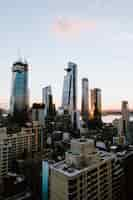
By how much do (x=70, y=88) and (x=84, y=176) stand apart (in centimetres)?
4424

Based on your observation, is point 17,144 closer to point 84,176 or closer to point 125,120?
point 84,176

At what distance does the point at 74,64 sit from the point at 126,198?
154 feet

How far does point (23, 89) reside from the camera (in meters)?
49.2

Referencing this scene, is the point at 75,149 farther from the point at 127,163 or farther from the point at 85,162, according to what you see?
the point at 127,163

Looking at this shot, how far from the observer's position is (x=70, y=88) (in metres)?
52.5

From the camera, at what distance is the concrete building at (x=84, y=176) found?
8297 millimetres

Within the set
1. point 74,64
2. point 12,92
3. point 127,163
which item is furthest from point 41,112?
point 127,163

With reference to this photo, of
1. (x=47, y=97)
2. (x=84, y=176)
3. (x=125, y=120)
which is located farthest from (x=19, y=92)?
(x=84, y=176)

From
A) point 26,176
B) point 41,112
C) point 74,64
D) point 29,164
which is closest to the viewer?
point 26,176

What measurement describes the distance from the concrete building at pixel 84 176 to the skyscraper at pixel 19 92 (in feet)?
126

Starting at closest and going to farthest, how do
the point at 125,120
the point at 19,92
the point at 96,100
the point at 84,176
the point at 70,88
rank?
the point at 84,176 → the point at 125,120 → the point at 19,92 → the point at 70,88 → the point at 96,100

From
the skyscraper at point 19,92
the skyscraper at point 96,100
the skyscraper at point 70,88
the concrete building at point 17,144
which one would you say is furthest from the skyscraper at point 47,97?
the concrete building at point 17,144

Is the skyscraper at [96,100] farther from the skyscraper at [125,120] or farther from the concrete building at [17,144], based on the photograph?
the concrete building at [17,144]

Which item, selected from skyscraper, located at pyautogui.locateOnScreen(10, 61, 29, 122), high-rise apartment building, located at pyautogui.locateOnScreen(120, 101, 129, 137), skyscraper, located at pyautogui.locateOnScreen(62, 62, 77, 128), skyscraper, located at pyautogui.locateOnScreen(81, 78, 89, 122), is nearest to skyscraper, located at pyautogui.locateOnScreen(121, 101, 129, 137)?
high-rise apartment building, located at pyautogui.locateOnScreen(120, 101, 129, 137)
